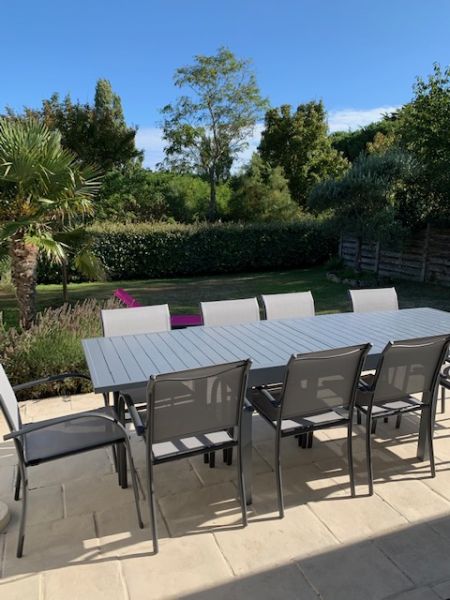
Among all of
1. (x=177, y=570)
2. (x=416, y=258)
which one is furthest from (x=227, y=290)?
(x=177, y=570)

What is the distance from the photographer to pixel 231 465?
9.57ft

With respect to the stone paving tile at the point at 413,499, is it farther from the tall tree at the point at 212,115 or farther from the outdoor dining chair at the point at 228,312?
the tall tree at the point at 212,115

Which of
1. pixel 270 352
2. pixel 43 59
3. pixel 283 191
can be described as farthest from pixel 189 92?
pixel 270 352

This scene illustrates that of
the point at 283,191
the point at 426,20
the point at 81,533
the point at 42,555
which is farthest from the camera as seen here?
the point at 283,191

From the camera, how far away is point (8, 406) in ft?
7.36

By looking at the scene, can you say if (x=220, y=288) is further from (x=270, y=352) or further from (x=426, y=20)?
(x=270, y=352)

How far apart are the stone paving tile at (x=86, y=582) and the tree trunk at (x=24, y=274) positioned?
3.65m

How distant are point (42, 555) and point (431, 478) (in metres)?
2.25

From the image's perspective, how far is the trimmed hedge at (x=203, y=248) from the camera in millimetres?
13664

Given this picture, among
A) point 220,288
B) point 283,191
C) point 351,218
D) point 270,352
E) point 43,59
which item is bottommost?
point 220,288

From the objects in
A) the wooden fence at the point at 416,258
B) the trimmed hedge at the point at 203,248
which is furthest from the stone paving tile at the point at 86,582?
the trimmed hedge at the point at 203,248

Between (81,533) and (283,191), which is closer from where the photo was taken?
(81,533)

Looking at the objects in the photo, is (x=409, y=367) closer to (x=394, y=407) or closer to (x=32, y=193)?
(x=394, y=407)

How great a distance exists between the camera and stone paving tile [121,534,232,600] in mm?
1891
